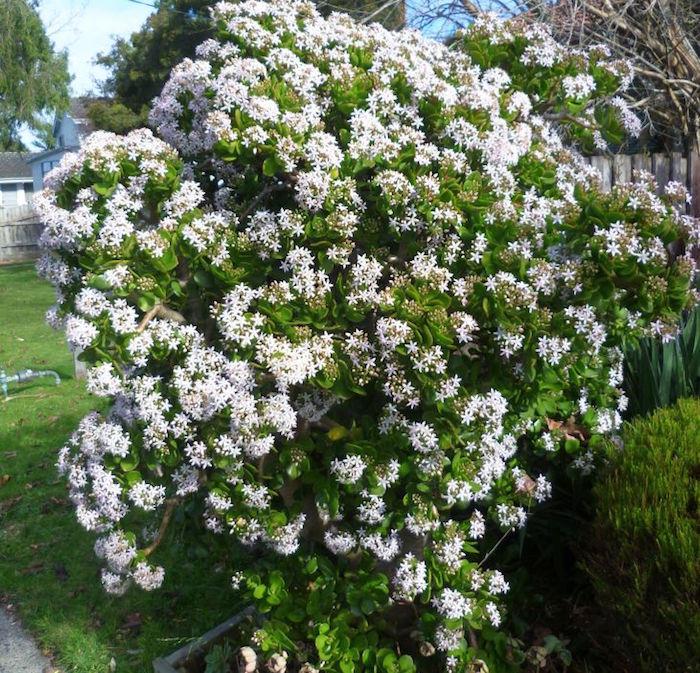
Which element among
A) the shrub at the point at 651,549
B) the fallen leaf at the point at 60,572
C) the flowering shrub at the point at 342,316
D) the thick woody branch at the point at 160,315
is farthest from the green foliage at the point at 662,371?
the fallen leaf at the point at 60,572

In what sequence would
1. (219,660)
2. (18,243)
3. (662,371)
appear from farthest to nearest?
(18,243), (662,371), (219,660)

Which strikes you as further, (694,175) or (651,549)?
(694,175)

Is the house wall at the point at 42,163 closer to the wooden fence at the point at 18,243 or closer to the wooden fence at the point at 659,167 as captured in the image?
the wooden fence at the point at 18,243

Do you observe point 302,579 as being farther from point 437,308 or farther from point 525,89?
point 525,89

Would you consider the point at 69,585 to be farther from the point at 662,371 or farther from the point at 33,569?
the point at 662,371

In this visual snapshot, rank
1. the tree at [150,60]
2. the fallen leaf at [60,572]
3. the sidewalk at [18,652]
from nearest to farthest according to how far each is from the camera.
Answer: the sidewalk at [18,652] → the fallen leaf at [60,572] → the tree at [150,60]

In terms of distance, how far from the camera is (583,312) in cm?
247

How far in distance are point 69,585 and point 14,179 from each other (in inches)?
2017

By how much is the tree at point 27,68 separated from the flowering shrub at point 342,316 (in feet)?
91.7

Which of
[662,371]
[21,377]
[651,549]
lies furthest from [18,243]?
[651,549]

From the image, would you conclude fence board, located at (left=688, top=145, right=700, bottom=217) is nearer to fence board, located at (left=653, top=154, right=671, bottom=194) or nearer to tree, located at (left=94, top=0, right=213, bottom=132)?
fence board, located at (left=653, top=154, right=671, bottom=194)

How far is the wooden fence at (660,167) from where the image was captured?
7.09 meters

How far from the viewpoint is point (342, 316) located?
2604 mm

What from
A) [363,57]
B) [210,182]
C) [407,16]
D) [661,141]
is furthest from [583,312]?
[661,141]
